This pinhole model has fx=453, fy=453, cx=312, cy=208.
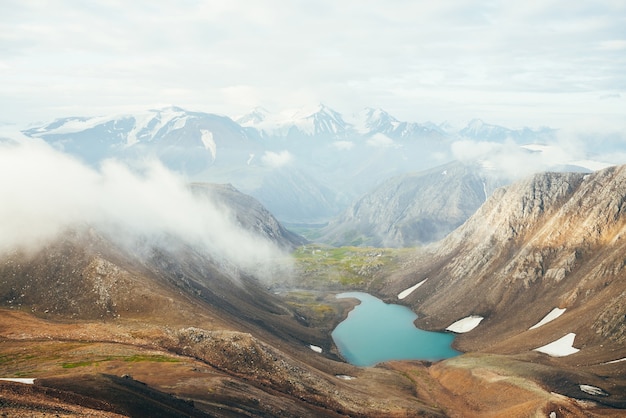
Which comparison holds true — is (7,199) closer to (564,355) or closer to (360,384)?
(360,384)

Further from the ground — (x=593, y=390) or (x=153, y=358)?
(x=153, y=358)

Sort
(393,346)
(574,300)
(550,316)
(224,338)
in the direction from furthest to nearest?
1. (393,346)
2. (550,316)
3. (574,300)
4. (224,338)

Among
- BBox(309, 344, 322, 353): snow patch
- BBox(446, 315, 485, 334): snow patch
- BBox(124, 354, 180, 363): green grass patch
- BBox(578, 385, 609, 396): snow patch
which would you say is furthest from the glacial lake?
BBox(124, 354, 180, 363): green grass patch

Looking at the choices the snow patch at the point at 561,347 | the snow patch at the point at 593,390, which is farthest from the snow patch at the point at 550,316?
the snow patch at the point at 593,390

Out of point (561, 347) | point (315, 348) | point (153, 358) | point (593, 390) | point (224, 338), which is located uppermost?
point (153, 358)

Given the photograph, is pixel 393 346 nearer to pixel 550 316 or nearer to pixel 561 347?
pixel 550 316

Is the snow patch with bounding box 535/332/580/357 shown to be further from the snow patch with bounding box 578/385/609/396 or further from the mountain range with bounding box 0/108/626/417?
the snow patch with bounding box 578/385/609/396

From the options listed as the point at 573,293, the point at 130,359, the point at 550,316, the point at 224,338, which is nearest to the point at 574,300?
the point at 573,293
